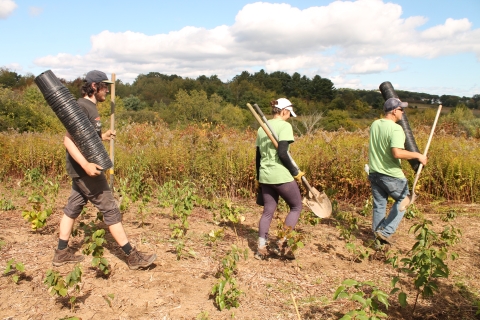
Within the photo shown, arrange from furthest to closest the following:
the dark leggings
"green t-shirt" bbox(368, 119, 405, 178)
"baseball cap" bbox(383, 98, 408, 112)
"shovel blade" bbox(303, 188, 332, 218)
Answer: "shovel blade" bbox(303, 188, 332, 218)
"baseball cap" bbox(383, 98, 408, 112)
"green t-shirt" bbox(368, 119, 405, 178)
the dark leggings

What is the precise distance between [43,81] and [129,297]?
1.88 meters

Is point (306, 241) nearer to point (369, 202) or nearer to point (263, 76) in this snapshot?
point (369, 202)

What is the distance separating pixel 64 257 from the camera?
11.7 ft

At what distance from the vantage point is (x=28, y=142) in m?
7.89

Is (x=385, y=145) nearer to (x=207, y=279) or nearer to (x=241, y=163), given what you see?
(x=207, y=279)

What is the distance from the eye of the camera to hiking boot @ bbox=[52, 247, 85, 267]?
3527mm

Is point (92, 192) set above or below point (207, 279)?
above

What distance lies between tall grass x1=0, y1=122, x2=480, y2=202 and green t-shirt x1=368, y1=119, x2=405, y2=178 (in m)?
2.05

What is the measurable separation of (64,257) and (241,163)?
356cm

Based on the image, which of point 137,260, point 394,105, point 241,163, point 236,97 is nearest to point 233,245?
point 137,260

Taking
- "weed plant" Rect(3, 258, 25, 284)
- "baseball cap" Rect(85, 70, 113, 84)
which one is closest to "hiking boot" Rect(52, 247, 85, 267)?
"weed plant" Rect(3, 258, 25, 284)

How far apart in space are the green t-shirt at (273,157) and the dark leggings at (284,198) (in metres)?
0.09

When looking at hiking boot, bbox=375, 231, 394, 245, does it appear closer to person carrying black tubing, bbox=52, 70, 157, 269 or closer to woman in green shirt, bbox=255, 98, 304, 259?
woman in green shirt, bbox=255, 98, 304, 259

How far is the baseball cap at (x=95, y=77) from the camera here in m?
3.38
